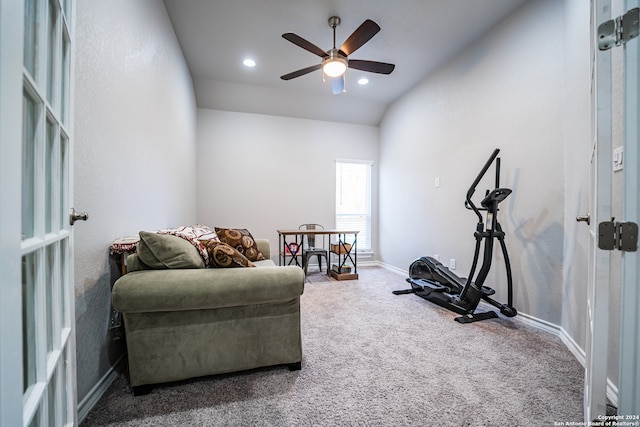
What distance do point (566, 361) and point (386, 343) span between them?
3.94 feet

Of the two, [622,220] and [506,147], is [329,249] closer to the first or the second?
[506,147]

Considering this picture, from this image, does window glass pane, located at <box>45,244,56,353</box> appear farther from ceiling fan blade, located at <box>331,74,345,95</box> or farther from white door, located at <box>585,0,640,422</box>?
ceiling fan blade, located at <box>331,74,345,95</box>

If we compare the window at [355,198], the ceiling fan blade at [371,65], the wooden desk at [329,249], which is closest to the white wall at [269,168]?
the window at [355,198]

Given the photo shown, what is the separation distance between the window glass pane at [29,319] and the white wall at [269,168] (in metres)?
3.89

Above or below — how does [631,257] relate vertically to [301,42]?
below

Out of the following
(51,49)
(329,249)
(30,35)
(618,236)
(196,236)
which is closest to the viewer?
(30,35)

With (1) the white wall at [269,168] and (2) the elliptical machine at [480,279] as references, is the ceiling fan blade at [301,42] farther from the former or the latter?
(1) the white wall at [269,168]

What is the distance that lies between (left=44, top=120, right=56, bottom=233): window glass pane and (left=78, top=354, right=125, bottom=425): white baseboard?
1075mm

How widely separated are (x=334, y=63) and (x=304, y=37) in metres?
0.72

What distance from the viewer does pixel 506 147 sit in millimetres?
2660

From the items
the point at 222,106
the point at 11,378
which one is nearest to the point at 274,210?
the point at 222,106

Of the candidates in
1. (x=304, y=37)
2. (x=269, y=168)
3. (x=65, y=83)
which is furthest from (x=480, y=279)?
(x=269, y=168)

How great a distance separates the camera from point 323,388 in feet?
4.90

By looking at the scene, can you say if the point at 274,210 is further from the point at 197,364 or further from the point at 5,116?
the point at 5,116
